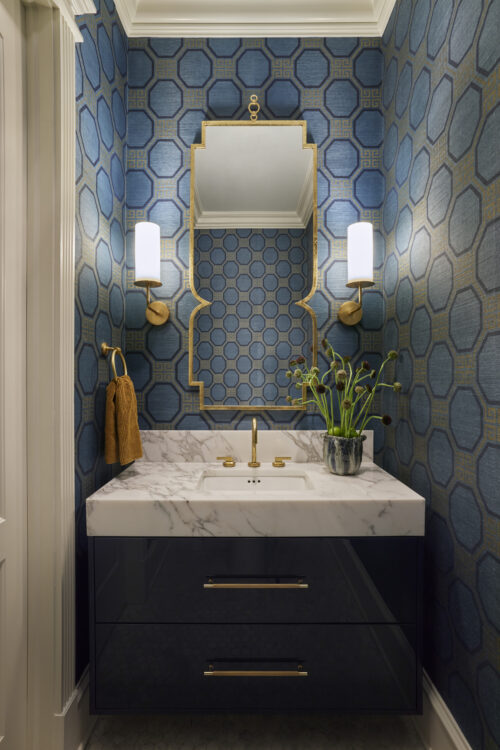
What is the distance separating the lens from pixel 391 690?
121 centimetres

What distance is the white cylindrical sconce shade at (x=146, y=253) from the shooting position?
168 cm

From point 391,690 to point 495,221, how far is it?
4.38 ft

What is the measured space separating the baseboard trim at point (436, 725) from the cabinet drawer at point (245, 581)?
30cm

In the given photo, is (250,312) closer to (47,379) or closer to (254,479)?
(254,479)

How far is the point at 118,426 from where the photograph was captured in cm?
147

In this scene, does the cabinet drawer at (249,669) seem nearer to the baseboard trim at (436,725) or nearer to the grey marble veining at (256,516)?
the baseboard trim at (436,725)

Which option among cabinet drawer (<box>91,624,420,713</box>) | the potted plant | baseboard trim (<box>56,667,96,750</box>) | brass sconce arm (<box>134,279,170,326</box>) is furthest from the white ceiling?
baseboard trim (<box>56,667,96,750</box>)

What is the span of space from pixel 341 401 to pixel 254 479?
49 cm

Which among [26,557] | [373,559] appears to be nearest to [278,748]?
[373,559]

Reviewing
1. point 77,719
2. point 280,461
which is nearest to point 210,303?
point 280,461

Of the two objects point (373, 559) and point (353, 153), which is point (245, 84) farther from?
point (373, 559)

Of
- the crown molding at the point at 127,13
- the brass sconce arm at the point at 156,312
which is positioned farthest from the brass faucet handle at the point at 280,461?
the crown molding at the point at 127,13

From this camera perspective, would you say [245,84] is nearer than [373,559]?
No

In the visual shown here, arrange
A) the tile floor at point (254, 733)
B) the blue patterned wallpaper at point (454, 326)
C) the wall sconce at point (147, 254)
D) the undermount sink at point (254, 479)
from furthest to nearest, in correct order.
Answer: the wall sconce at point (147, 254), the undermount sink at point (254, 479), the tile floor at point (254, 733), the blue patterned wallpaper at point (454, 326)
